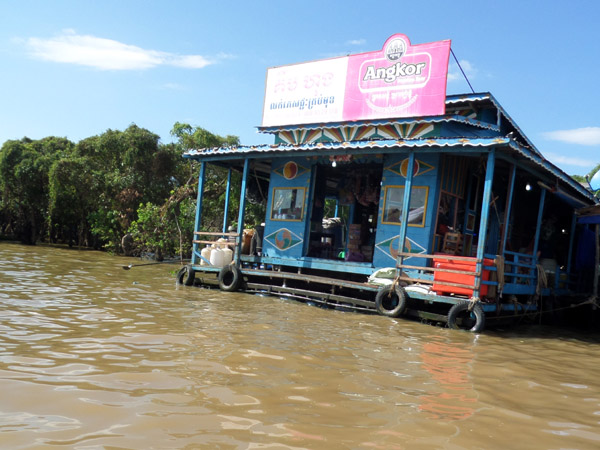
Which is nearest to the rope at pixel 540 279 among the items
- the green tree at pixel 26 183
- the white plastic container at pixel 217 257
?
the white plastic container at pixel 217 257

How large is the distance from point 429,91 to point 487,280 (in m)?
4.68

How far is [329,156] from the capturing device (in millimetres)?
11586

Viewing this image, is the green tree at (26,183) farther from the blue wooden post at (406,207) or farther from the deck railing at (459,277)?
the deck railing at (459,277)

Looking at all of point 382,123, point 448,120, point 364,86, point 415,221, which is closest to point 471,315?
point 415,221

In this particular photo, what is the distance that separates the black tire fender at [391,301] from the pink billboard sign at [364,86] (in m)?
4.36

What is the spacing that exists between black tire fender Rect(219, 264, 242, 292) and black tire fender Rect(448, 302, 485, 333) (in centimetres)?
551

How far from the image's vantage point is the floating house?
30.9 feet

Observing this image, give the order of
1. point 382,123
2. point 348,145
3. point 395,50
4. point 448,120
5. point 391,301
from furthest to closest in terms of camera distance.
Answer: point 382,123
point 395,50
point 448,120
point 348,145
point 391,301

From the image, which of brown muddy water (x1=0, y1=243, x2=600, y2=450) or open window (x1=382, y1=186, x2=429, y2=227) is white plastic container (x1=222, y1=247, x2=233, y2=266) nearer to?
open window (x1=382, y1=186, x2=429, y2=227)

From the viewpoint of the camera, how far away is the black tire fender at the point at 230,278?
40.1 ft

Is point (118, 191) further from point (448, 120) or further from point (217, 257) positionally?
point (448, 120)

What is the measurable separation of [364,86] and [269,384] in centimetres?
976

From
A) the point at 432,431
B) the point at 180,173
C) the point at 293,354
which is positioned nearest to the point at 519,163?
the point at 293,354

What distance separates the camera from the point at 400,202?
10.8 m
